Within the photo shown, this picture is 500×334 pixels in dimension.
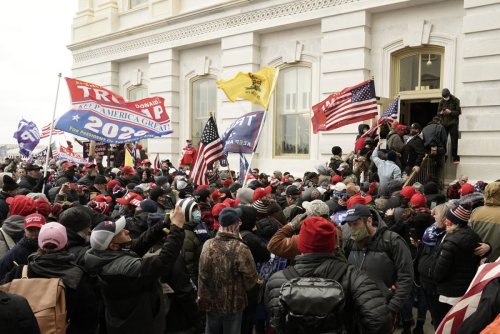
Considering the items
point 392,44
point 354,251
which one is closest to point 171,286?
point 354,251

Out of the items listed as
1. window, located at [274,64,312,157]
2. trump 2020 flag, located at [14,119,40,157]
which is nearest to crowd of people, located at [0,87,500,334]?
window, located at [274,64,312,157]

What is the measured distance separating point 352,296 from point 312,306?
385mm

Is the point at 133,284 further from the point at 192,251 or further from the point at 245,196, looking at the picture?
the point at 245,196

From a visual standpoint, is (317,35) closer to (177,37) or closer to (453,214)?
(177,37)

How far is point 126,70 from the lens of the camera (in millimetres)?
20875

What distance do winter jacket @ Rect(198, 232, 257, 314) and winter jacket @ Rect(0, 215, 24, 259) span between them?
2.05 m

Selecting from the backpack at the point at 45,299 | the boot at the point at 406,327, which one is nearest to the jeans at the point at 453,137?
the boot at the point at 406,327

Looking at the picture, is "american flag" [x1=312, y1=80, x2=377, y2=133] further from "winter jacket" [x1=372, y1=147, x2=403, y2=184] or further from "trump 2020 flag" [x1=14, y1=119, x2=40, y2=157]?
"trump 2020 flag" [x1=14, y1=119, x2=40, y2=157]

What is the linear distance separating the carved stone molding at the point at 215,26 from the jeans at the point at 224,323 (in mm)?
10958

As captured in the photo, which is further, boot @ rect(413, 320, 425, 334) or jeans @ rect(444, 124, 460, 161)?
jeans @ rect(444, 124, 460, 161)

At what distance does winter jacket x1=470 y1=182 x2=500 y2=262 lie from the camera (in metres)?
4.92

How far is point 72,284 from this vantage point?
11.8 ft

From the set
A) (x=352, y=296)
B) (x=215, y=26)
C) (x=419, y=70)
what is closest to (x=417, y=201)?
(x=352, y=296)

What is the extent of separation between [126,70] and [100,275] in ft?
60.9
